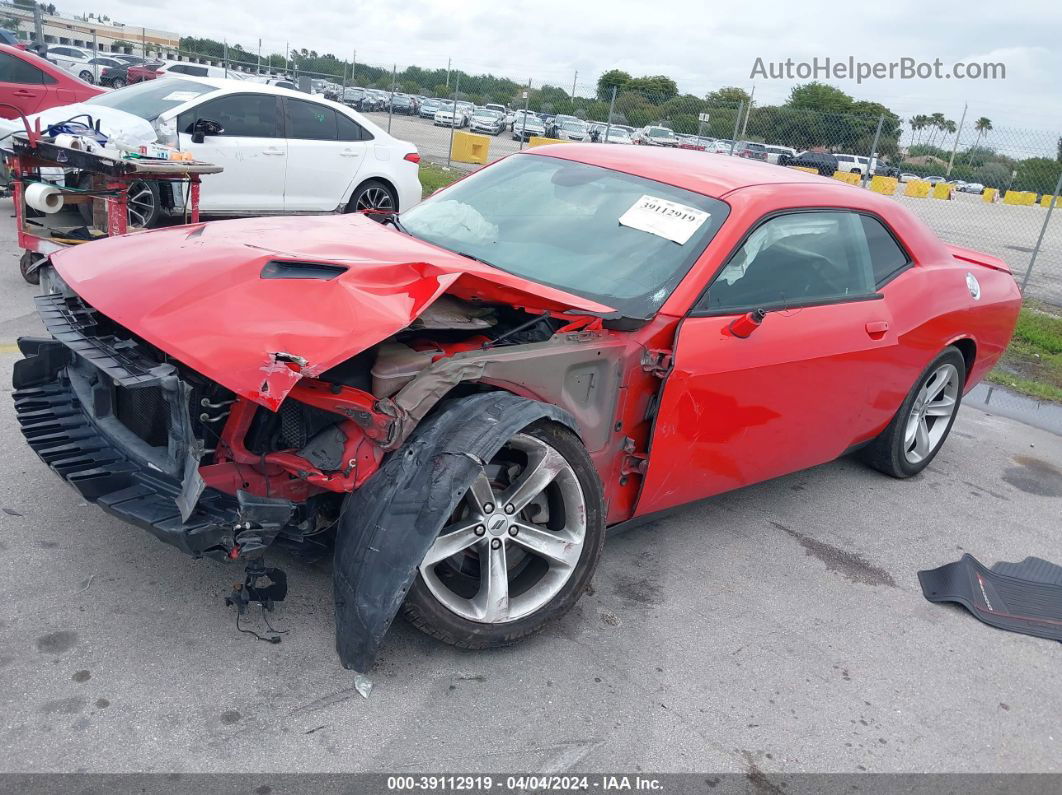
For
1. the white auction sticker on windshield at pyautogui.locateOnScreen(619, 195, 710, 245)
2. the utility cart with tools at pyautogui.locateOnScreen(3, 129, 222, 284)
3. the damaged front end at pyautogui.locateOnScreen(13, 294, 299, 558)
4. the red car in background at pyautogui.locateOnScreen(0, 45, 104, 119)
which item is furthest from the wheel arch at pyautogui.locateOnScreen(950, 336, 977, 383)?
the red car in background at pyautogui.locateOnScreen(0, 45, 104, 119)

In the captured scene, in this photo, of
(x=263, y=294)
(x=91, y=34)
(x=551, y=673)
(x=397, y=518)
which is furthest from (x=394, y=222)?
(x=91, y=34)

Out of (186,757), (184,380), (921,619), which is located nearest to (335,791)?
(186,757)

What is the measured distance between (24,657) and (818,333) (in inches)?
127

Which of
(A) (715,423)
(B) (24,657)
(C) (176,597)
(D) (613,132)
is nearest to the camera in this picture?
(B) (24,657)

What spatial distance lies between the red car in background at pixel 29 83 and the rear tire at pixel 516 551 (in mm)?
10816

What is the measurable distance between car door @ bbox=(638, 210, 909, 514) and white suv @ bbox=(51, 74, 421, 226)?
599 cm

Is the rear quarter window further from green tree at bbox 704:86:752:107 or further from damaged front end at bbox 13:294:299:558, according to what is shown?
green tree at bbox 704:86:752:107

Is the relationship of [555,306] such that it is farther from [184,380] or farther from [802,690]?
[802,690]

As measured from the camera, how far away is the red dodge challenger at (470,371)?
2.65m

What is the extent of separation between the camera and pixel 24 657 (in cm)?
265

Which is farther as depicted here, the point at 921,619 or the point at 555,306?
the point at 921,619

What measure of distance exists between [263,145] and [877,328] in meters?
6.97

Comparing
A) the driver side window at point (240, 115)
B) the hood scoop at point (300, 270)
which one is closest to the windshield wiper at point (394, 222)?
the hood scoop at point (300, 270)

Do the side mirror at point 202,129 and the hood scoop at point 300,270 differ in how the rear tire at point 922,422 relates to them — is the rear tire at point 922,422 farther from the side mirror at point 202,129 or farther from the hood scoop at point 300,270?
the side mirror at point 202,129
